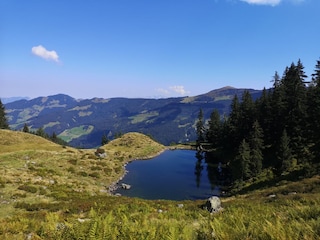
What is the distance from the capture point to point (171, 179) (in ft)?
214

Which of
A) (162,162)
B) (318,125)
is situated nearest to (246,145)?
(318,125)

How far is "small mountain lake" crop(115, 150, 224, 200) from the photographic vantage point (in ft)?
174

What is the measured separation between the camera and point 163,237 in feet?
20.7

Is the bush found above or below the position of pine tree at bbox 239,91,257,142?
below

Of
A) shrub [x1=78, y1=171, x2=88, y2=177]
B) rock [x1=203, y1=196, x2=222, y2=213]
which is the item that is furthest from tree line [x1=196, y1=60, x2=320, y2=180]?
shrub [x1=78, y1=171, x2=88, y2=177]

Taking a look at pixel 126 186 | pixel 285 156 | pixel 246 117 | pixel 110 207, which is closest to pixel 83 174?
pixel 126 186

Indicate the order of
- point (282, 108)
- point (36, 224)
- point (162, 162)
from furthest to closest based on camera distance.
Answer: point (162, 162) < point (282, 108) < point (36, 224)

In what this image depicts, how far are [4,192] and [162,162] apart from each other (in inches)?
2393

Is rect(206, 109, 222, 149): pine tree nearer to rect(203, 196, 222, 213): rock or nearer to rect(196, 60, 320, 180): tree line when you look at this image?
rect(196, 60, 320, 180): tree line

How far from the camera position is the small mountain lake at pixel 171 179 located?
53156 mm

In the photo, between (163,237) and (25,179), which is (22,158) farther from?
(163,237)

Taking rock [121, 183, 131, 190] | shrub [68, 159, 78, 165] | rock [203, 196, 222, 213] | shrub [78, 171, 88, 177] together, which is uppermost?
rock [203, 196, 222, 213]

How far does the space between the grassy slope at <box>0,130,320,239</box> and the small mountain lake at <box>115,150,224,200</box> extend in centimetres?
545

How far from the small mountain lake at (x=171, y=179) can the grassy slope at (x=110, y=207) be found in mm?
5446
